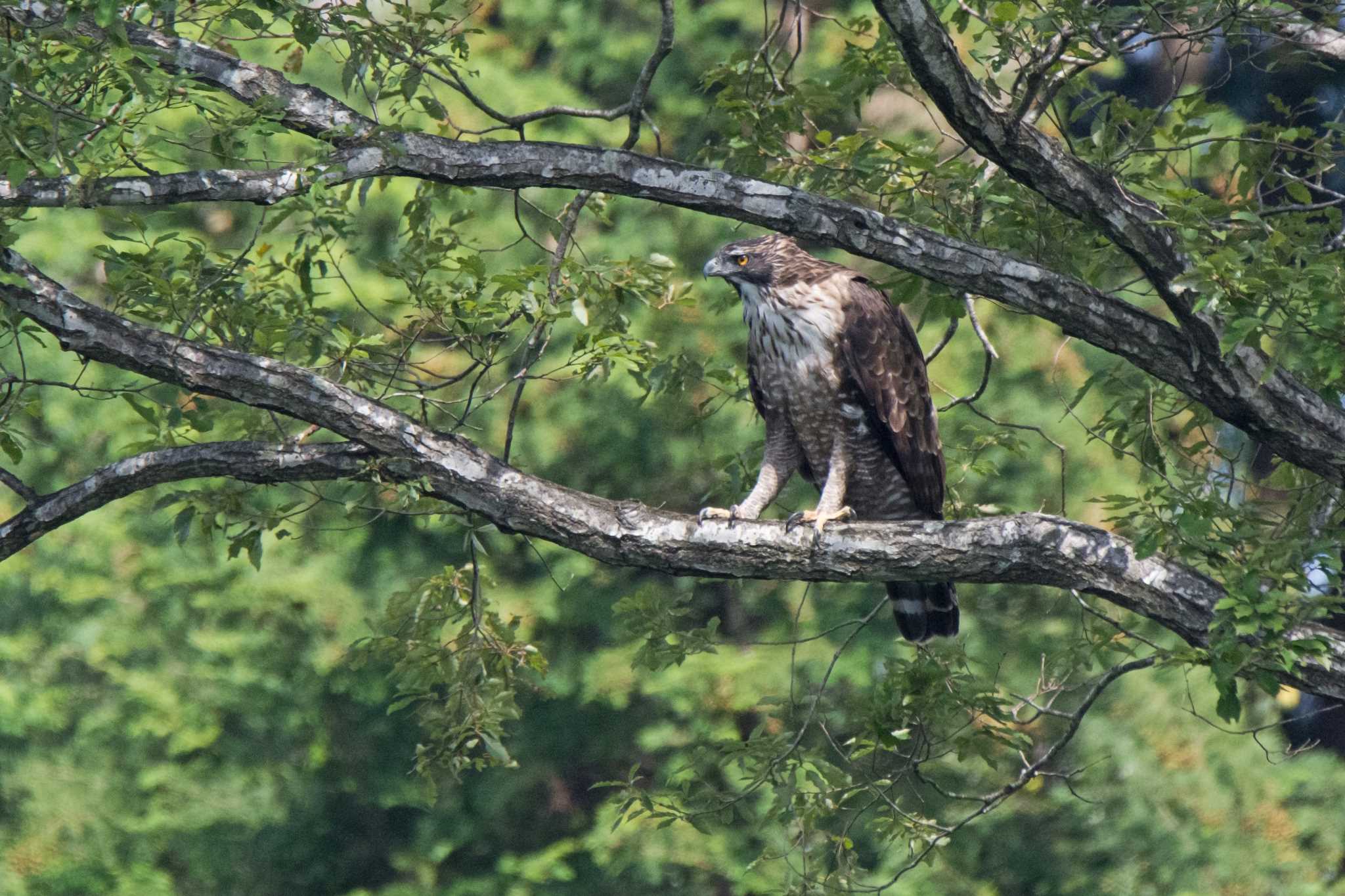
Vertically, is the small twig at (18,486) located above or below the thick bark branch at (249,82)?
below

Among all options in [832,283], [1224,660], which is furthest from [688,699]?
[1224,660]

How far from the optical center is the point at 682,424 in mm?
5785

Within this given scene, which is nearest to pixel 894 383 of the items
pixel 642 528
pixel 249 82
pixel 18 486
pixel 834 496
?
pixel 834 496

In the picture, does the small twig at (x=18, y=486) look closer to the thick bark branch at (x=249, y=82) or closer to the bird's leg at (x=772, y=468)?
the thick bark branch at (x=249, y=82)

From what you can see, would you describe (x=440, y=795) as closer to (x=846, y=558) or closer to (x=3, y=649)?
(x=3, y=649)

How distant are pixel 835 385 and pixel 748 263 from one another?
51 cm

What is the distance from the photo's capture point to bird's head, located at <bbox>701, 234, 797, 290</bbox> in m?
4.87

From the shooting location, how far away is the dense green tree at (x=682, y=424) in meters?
3.57

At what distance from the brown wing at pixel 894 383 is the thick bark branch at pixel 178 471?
1732 mm

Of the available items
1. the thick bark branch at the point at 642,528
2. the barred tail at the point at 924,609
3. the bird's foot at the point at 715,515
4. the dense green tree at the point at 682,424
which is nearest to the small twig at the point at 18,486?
the dense green tree at the point at 682,424

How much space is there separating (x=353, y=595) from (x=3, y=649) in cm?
245

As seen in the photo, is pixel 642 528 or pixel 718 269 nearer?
pixel 642 528

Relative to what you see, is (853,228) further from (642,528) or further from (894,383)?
(894,383)

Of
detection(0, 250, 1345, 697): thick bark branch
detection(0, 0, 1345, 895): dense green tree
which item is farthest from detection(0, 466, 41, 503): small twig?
detection(0, 250, 1345, 697): thick bark branch
